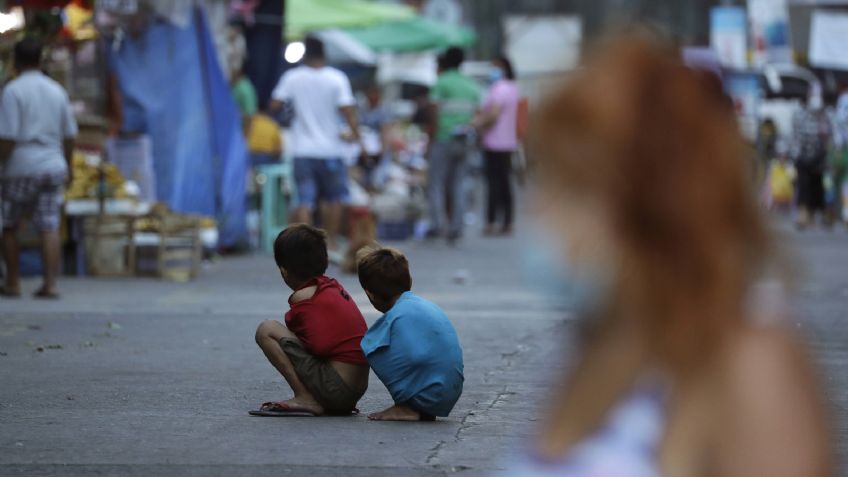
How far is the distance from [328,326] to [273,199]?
1206 cm

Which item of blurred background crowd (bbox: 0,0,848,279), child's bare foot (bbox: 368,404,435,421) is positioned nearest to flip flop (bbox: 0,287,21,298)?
blurred background crowd (bbox: 0,0,848,279)

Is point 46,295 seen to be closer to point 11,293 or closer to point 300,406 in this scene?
point 11,293

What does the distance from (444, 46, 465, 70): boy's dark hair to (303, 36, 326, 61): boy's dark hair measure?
438 centimetres

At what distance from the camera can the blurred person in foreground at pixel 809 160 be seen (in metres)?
25.7

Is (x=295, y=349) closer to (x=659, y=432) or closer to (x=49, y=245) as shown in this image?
(x=659, y=432)

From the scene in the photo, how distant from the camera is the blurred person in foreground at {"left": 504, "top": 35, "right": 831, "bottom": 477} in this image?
2.16m

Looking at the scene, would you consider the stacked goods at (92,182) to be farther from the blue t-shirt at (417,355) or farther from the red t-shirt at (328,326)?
the blue t-shirt at (417,355)

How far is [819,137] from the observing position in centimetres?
2583

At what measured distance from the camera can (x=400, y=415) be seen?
6637 mm

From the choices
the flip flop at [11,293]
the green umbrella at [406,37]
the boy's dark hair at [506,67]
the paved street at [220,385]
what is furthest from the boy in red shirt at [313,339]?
the green umbrella at [406,37]

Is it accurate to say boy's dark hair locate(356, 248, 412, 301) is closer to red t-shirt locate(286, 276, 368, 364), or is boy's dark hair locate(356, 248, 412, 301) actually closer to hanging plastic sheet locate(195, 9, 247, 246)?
red t-shirt locate(286, 276, 368, 364)

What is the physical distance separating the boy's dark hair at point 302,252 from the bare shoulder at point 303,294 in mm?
71

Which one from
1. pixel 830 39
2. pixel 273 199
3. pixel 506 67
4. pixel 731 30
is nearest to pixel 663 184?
pixel 273 199

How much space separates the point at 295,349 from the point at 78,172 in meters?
8.57
